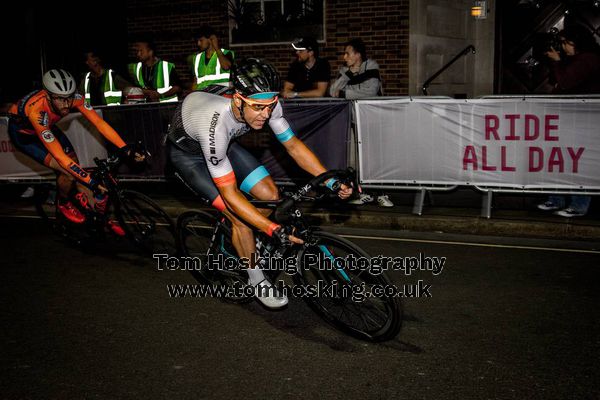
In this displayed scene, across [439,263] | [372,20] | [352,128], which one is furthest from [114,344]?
[372,20]

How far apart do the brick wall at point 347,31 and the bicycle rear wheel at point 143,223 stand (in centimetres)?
686

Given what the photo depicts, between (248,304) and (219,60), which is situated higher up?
(219,60)

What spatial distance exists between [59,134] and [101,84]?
4.25m

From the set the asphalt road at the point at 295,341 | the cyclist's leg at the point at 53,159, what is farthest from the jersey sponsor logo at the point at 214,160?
the cyclist's leg at the point at 53,159

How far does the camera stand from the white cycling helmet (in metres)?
6.70

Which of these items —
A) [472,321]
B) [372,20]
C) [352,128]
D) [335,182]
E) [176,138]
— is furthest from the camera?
[372,20]

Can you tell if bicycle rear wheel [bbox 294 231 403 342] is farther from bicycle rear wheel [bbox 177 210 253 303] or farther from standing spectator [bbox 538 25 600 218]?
standing spectator [bbox 538 25 600 218]

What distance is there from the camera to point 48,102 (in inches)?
278

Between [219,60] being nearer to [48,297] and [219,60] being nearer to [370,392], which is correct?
[48,297]

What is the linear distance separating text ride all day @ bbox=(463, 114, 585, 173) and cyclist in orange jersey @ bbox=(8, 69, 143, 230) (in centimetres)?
434

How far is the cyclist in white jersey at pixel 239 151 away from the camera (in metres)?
4.46

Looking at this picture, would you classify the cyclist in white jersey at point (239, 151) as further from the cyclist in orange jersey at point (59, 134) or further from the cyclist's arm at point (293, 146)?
the cyclist in orange jersey at point (59, 134)

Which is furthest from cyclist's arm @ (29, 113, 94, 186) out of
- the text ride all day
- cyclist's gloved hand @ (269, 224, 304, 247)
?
the text ride all day

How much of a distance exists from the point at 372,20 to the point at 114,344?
30.8ft
